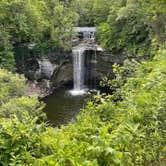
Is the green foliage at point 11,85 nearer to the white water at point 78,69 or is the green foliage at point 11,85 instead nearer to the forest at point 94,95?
the forest at point 94,95

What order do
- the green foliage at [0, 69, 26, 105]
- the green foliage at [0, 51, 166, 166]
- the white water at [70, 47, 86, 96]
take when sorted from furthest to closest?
1. the white water at [70, 47, 86, 96]
2. the green foliage at [0, 69, 26, 105]
3. the green foliage at [0, 51, 166, 166]

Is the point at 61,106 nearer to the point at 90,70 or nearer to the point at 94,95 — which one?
the point at 90,70

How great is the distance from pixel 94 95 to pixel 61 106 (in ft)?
63.1

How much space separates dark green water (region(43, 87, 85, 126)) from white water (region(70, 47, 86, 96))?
1429 millimetres

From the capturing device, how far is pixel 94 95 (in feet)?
24.0

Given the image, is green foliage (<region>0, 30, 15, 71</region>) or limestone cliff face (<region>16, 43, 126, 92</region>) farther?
limestone cliff face (<region>16, 43, 126, 92</region>)

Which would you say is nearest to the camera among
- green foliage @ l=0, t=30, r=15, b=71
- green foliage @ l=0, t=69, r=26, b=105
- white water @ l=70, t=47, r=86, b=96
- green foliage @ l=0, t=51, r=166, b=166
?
green foliage @ l=0, t=51, r=166, b=166

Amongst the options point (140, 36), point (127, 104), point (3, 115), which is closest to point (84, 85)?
point (140, 36)

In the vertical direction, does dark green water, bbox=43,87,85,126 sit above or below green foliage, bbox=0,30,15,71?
below

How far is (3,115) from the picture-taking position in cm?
1745

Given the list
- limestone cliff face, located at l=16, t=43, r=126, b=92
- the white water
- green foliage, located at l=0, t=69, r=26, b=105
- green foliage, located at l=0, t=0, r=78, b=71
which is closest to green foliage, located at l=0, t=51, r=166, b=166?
green foliage, located at l=0, t=69, r=26, b=105

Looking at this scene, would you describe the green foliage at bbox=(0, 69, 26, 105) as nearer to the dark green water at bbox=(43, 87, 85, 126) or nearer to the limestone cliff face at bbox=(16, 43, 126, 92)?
the dark green water at bbox=(43, 87, 85, 126)

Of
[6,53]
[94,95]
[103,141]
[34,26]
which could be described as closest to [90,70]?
[34,26]

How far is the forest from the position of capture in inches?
181
